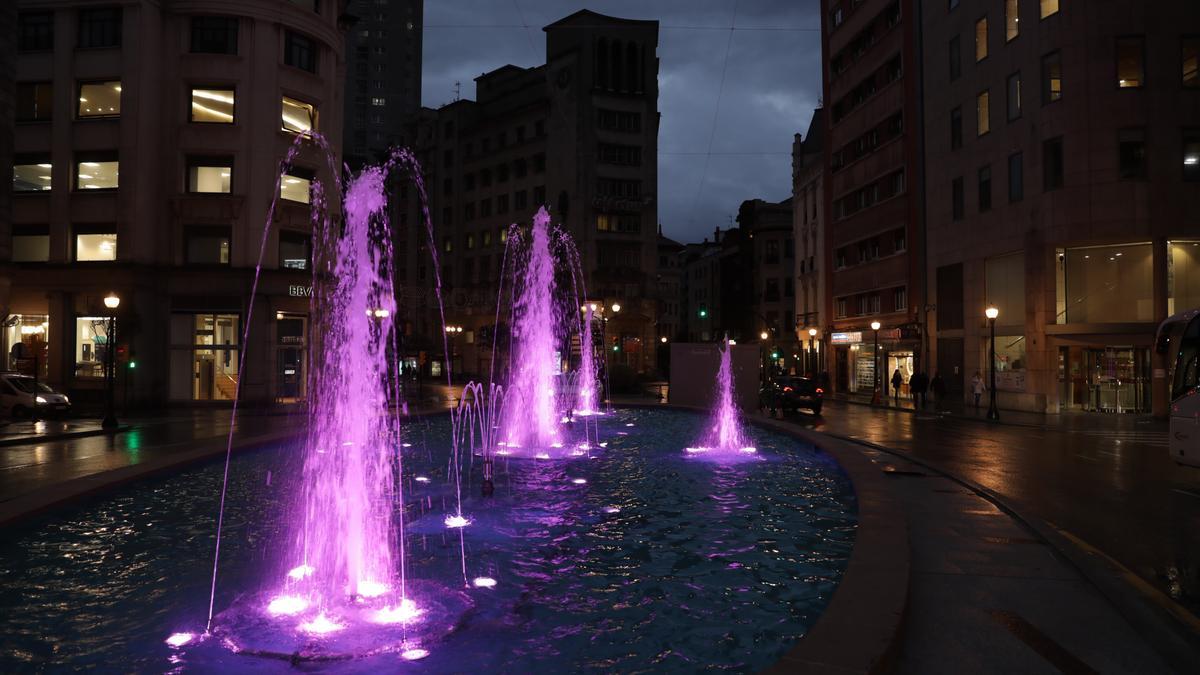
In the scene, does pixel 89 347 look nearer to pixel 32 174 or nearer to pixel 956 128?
pixel 32 174

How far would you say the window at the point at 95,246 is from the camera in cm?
3503

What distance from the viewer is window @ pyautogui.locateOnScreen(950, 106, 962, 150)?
39.6 meters

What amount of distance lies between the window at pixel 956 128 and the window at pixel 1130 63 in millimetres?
9109

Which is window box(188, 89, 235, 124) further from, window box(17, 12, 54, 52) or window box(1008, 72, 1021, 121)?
window box(1008, 72, 1021, 121)

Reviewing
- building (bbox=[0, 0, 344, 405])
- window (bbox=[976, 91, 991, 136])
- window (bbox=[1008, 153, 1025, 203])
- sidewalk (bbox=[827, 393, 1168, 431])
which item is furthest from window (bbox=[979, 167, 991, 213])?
building (bbox=[0, 0, 344, 405])

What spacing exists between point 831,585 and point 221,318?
35.3 metres

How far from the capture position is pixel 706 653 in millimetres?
6062

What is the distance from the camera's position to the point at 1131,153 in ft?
100.0

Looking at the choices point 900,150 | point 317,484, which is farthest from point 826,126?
point 317,484

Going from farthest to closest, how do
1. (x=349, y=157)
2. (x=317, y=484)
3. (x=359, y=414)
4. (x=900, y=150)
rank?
(x=349, y=157)
(x=900, y=150)
(x=317, y=484)
(x=359, y=414)

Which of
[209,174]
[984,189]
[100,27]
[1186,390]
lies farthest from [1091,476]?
[100,27]

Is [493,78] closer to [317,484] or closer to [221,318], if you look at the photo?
[221,318]

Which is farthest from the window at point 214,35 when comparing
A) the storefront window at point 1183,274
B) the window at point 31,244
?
the storefront window at point 1183,274

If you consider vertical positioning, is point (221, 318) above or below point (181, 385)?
above
